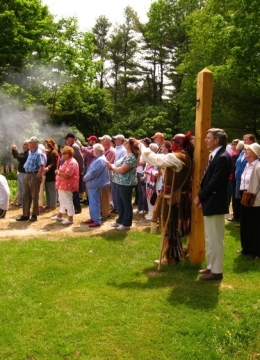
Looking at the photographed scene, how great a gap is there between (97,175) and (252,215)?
11.3ft

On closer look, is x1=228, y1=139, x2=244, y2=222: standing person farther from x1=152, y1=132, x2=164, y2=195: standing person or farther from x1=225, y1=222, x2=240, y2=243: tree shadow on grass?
x1=152, y1=132, x2=164, y2=195: standing person

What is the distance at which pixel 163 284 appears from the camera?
18.8ft

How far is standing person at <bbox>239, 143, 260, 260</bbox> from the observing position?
6.84 metres

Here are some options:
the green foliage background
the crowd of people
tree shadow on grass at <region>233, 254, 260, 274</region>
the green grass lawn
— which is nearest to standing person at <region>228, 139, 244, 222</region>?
the crowd of people

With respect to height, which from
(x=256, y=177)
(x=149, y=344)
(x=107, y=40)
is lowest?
(x=149, y=344)

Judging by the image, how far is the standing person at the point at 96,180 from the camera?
8.94 m

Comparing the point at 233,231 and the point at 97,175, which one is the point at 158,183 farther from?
the point at 233,231

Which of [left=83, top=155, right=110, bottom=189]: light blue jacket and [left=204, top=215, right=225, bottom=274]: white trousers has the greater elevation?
[left=83, top=155, right=110, bottom=189]: light blue jacket

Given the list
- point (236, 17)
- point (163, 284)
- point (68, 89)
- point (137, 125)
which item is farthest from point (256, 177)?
point (137, 125)

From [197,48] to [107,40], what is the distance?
16.9 meters

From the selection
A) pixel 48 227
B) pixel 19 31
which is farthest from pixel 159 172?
pixel 19 31

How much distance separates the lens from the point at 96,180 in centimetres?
900

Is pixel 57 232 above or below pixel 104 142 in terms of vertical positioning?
below

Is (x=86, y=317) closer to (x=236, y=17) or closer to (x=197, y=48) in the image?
(x=236, y=17)
